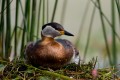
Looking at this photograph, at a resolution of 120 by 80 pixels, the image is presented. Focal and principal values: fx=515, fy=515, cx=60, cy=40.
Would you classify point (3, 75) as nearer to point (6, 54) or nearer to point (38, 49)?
point (38, 49)

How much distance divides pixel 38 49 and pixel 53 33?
5.5 inches

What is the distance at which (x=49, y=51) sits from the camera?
9.58 feet

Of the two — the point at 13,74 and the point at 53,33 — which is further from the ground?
the point at 53,33

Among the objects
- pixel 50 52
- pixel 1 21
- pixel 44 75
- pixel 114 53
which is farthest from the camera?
pixel 114 53

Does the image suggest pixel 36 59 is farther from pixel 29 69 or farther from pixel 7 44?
pixel 7 44

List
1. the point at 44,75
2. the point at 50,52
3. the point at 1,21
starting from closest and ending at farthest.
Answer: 1. the point at 44,75
2. the point at 50,52
3. the point at 1,21

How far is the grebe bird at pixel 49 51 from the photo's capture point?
9.56 feet

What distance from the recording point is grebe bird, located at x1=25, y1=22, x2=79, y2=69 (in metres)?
2.91

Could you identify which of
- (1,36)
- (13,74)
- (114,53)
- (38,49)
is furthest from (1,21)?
(114,53)

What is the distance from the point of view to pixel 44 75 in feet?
8.67

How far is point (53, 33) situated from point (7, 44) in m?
0.39

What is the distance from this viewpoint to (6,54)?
3.32 meters

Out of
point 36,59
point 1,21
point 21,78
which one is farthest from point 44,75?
point 1,21

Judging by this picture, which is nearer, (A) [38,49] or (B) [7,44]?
(A) [38,49]
